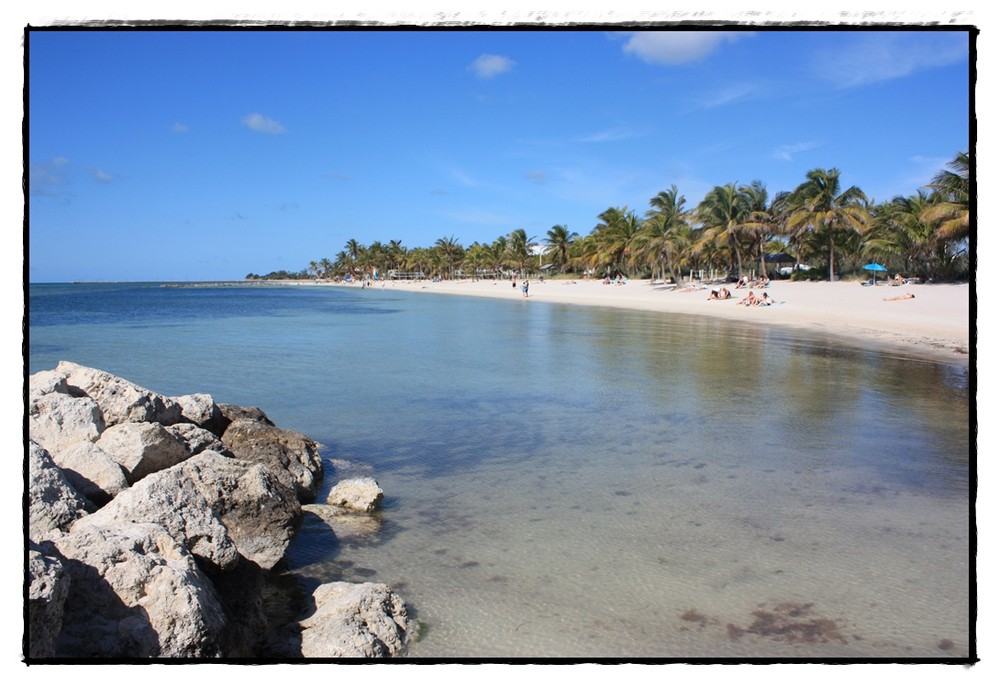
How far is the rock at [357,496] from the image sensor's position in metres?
6.59

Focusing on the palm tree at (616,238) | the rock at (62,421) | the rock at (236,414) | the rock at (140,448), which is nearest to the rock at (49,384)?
the rock at (62,421)

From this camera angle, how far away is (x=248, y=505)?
5461 millimetres

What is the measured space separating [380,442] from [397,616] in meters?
4.94

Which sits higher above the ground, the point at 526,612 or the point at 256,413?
the point at 256,413

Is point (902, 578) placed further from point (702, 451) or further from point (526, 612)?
point (702, 451)

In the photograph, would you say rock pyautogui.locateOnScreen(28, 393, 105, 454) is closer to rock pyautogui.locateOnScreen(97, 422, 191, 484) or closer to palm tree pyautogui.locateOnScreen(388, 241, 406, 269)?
rock pyautogui.locateOnScreen(97, 422, 191, 484)

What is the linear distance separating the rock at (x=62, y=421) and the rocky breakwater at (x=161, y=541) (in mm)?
12

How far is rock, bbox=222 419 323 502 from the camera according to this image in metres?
7.04

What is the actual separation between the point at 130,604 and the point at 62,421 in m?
3.46

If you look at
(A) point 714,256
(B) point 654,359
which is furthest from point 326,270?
(B) point 654,359

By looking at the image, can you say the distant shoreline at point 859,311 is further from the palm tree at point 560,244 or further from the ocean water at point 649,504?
the palm tree at point 560,244

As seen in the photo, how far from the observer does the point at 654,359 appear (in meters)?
17.9

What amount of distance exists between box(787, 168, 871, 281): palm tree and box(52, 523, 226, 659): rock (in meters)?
49.2

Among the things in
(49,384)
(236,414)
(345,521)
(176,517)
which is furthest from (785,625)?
(236,414)
